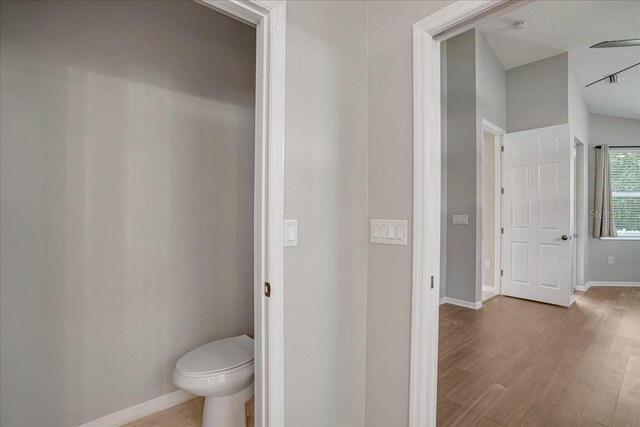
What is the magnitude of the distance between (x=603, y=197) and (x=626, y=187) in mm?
524

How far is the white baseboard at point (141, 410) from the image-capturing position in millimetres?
1794

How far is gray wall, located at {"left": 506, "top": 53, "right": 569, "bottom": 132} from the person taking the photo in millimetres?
4160

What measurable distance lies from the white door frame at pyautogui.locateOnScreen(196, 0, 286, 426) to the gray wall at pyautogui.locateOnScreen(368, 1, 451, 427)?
531 millimetres

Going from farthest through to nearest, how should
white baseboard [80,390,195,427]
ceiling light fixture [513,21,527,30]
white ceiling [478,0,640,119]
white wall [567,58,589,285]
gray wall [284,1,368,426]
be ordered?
white wall [567,58,589,285] < ceiling light fixture [513,21,527,30] < white ceiling [478,0,640,119] < white baseboard [80,390,195,427] < gray wall [284,1,368,426]

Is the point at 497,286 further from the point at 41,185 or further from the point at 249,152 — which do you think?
the point at 41,185

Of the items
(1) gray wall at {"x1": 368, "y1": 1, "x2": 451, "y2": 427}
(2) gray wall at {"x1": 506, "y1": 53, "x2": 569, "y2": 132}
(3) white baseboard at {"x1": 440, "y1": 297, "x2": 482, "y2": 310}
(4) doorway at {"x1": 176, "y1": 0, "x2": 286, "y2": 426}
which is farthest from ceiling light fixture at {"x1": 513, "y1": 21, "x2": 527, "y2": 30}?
(4) doorway at {"x1": 176, "y1": 0, "x2": 286, "y2": 426}

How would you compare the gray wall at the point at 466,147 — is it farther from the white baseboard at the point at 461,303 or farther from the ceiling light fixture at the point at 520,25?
the ceiling light fixture at the point at 520,25

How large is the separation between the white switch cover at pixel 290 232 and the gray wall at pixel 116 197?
1.10 m

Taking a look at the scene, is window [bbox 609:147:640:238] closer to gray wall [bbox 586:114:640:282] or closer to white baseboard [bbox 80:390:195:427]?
gray wall [bbox 586:114:640:282]

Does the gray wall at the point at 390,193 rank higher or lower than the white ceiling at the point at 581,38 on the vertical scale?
lower

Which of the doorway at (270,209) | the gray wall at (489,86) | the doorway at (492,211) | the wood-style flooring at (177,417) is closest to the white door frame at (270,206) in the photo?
the doorway at (270,209)

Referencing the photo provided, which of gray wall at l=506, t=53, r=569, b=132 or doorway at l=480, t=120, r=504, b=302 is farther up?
gray wall at l=506, t=53, r=569, b=132

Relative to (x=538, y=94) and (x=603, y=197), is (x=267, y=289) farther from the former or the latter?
(x=603, y=197)

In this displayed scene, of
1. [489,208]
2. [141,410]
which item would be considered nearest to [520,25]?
[489,208]
